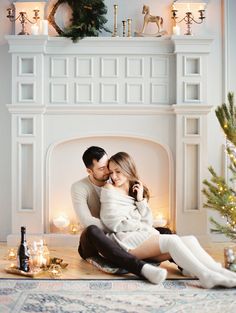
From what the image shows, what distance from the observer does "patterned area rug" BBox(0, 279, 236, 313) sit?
3.11 metres

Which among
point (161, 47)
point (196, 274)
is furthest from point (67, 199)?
point (196, 274)

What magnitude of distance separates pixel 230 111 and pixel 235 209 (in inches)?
30.1

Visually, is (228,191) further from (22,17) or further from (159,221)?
(22,17)

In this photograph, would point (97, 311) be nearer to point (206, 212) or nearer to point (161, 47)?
point (206, 212)

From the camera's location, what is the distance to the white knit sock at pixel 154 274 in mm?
3551

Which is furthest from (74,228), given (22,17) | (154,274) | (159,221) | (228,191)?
(22,17)

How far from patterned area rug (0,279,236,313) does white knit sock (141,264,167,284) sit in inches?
1.5

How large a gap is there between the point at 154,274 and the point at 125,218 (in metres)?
0.58

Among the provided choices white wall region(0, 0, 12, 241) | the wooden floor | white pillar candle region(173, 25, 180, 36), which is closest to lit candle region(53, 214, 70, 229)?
the wooden floor

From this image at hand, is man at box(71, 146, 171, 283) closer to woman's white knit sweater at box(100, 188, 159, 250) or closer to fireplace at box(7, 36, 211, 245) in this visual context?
woman's white knit sweater at box(100, 188, 159, 250)

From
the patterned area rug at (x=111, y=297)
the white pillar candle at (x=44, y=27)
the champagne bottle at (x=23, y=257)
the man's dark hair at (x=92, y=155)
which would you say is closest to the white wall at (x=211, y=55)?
the white pillar candle at (x=44, y=27)

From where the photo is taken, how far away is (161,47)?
16.7 ft

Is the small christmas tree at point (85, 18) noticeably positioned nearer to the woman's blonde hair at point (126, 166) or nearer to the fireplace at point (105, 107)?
the fireplace at point (105, 107)

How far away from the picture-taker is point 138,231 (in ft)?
13.1
